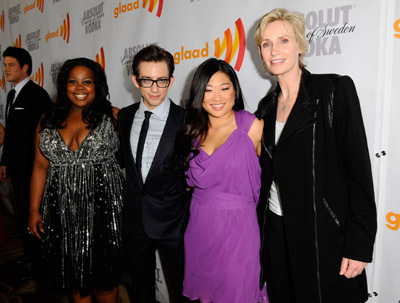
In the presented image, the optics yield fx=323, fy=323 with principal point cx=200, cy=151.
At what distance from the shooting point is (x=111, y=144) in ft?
5.95

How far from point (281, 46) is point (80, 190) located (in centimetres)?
126

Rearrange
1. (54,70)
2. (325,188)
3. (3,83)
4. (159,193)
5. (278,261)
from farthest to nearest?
(3,83), (54,70), (159,193), (278,261), (325,188)

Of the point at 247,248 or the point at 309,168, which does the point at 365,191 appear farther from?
the point at 247,248

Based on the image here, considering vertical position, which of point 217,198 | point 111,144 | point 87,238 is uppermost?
point 111,144

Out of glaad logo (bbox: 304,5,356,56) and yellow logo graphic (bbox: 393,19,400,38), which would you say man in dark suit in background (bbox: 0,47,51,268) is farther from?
yellow logo graphic (bbox: 393,19,400,38)

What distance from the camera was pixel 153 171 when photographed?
164 centimetres

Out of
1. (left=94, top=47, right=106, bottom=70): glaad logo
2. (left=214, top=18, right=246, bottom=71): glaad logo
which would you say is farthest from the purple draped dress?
(left=94, top=47, right=106, bottom=70): glaad logo

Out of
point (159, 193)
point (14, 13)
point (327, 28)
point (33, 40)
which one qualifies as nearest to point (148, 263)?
point (159, 193)

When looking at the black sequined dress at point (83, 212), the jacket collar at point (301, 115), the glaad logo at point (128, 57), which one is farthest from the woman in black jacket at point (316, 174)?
the glaad logo at point (128, 57)

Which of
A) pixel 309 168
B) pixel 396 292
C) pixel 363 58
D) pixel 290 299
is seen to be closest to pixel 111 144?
pixel 309 168

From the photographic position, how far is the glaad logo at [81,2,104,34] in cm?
281

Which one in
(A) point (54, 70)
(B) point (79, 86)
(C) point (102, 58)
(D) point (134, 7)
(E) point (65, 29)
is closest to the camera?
(B) point (79, 86)

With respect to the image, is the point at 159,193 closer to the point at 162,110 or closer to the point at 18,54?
the point at 162,110

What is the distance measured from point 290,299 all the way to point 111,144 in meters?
1.21
